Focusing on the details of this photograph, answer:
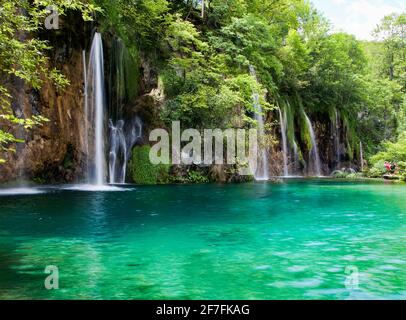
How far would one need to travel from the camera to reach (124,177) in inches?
912

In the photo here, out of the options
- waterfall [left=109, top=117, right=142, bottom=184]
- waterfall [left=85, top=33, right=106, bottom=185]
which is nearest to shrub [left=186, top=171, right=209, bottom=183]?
waterfall [left=109, top=117, right=142, bottom=184]

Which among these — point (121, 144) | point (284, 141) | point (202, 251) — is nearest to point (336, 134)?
point (284, 141)

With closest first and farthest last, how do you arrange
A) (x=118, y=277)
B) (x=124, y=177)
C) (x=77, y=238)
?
(x=118, y=277)
(x=77, y=238)
(x=124, y=177)

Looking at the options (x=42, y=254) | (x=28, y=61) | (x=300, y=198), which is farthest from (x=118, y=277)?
(x=300, y=198)

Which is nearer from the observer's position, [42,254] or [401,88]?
[42,254]

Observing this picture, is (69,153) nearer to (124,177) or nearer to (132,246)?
(124,177)

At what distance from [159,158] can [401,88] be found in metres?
33.6

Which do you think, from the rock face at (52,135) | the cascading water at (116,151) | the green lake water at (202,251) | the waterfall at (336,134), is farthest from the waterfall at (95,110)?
the waterfall at (336,134)

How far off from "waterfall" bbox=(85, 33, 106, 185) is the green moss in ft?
6.04

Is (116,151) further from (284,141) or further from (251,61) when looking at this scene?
(284,141)

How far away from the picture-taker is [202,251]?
7.04 metres

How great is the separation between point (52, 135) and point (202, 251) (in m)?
15.6

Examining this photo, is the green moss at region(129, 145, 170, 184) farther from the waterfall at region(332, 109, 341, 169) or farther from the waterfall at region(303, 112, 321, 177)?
the waterfall at region(332, 109, 341, 169)

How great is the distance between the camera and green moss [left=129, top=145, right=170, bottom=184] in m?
23.1
